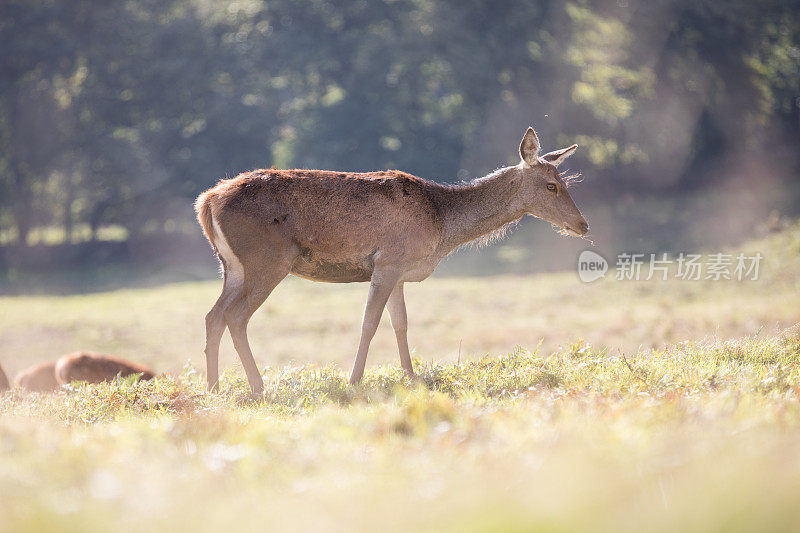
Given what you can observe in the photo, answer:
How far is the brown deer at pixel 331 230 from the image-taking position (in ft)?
28.2

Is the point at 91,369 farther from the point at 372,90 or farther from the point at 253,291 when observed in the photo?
the point at 372,90

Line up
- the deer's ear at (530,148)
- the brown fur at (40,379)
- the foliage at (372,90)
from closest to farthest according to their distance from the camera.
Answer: the deer's ear at (530,148)
the brown fur at (40,379)
the foliage at (372,90)

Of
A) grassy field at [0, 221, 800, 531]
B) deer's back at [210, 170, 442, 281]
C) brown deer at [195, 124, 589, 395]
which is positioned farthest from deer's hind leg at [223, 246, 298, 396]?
grassy field at [0, 221, 800, 531]

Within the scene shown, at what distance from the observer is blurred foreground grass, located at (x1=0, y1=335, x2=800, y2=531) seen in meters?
3.43

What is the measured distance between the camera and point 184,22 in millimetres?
36969

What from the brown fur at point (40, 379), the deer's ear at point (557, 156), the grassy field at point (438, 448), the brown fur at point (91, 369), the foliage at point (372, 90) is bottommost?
the brown fur at point (40, 379)

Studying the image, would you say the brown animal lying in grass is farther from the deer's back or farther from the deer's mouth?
the deer's mouth

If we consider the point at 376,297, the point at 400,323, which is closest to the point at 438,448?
the point at 376,297

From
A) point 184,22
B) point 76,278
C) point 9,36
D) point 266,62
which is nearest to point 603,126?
point 266,62

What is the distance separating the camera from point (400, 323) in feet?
30.5

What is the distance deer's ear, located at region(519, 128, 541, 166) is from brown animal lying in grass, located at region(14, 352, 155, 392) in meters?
5.38

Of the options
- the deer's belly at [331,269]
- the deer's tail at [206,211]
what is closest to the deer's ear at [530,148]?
the deer's belly at [331,269]

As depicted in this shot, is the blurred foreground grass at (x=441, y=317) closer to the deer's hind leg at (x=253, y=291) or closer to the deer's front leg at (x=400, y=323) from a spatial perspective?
the deer's front leg at (x=400, y=323)

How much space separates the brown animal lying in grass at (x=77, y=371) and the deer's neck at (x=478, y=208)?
4.35 meters
